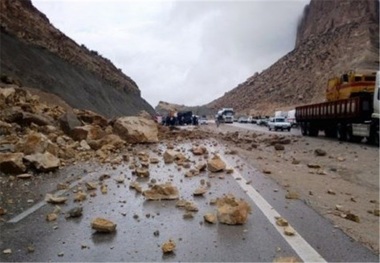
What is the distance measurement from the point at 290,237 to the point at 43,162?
6.76 metres

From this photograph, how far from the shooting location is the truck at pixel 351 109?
26.8 metres

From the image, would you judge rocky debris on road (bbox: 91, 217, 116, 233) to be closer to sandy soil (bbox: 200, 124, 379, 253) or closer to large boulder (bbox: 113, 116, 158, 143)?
sandy soil (bbox: 200, 124, 379, 253)

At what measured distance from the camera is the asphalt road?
520 centimetres

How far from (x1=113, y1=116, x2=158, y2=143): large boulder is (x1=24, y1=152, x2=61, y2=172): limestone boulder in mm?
9174

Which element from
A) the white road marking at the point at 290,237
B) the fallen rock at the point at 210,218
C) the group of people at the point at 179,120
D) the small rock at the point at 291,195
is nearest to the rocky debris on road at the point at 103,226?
the fallen rock at the point at 210,218

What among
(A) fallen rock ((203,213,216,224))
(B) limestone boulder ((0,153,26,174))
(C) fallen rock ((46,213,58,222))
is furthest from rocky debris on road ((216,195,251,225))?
(B) limestone boulder ((0,153,26,174))

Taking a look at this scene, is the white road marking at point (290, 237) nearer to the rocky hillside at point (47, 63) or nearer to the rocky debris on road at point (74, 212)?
the rocky debris on road at point (74, 212)

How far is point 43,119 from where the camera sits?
17.9 metres

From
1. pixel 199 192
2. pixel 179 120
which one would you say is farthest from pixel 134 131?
pixel 179 120

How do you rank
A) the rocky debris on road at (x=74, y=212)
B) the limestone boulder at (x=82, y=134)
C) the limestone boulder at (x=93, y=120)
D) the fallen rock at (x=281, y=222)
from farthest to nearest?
1. the limestone boulder at (x=93, y=120)
2. the limestone boulder at (x=82, y=134)
3. the rocky debris on road at (x=74, y=212)
4. the fallen rock at (x=281, y=222)

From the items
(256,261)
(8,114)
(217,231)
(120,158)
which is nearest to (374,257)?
(256,261)

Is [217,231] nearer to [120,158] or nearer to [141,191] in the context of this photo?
[141,191]

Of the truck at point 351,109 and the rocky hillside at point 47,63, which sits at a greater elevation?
the rocky hillside at point 47,63

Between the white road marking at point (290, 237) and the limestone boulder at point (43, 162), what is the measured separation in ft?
13.9
